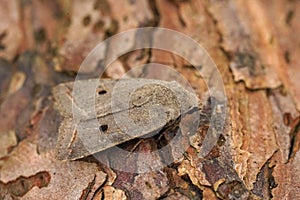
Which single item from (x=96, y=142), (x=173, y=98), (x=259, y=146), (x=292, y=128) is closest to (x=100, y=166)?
(x=96, y=142)

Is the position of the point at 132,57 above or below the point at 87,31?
below

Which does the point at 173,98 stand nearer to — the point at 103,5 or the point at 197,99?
the point at 197,99

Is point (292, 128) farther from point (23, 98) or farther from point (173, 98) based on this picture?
point (23, 98)

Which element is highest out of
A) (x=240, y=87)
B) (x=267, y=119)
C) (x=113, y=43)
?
(x=113, y=43)

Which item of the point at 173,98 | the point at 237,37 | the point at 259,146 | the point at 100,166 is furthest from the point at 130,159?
the point at 237,37

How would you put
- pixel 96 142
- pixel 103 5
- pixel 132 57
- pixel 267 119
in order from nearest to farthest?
1. pixel 96 142
2. pixel 267 119
3. pixel 132 57
4. pixel 103 5

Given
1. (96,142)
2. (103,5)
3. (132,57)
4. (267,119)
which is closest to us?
(96,142)

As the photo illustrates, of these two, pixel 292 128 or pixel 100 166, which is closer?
pixel 100 166
